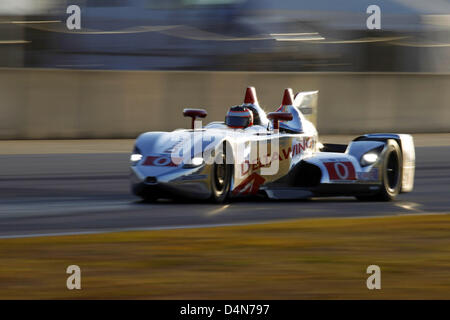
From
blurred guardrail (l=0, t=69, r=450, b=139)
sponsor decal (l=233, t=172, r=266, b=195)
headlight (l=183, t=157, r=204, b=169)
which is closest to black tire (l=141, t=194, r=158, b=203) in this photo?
headlight (l=183, t=157, r=204, b=169)

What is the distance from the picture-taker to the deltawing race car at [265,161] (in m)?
11.5

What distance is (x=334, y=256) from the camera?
8.53 m

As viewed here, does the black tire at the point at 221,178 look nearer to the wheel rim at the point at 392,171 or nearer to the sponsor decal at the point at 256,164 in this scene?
the sponsor decal at the point at 256,164

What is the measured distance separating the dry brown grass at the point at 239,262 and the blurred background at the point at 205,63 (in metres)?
12.3

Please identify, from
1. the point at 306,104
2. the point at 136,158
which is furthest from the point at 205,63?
the point at 136,158

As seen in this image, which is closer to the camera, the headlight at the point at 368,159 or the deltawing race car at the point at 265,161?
the deltawing race car at the point at 265,161

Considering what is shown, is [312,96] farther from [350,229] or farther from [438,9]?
[438,9]

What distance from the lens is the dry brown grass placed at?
7070 mm

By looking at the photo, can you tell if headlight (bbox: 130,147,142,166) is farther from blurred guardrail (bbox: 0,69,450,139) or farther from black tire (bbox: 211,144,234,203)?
blurred guardrail (bbox: 0,69,450,139)

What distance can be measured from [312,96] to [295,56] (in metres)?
12.5

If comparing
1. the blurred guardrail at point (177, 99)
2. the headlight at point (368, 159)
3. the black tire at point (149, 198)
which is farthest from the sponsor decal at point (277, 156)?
the blurred guardrail at point (177, 99)

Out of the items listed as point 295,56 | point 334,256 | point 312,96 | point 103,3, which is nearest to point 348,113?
point 295,56

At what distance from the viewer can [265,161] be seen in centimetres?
1223

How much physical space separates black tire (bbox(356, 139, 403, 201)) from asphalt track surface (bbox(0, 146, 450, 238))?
0.50 feet
